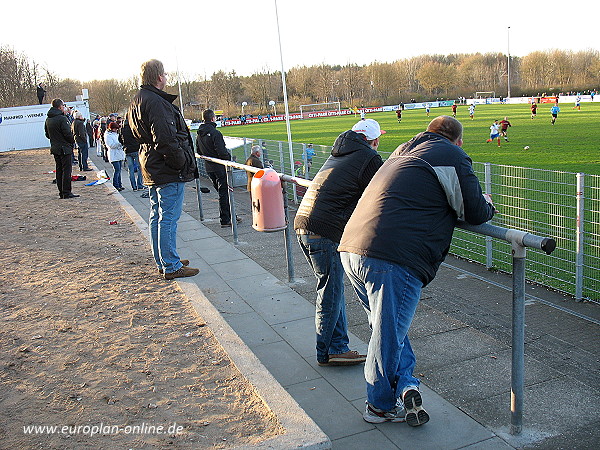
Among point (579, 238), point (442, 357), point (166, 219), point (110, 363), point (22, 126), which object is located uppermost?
point (22, 126)

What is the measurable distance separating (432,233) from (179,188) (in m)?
3.97

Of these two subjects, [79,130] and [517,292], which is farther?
[79,130]

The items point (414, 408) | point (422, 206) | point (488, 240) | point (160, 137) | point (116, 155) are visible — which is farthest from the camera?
point (116, 155)

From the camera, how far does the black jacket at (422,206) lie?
3295 mm

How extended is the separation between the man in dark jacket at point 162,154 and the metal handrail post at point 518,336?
13.5ft

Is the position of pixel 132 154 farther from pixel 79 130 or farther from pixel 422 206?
pixel 422 206

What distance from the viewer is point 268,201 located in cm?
641

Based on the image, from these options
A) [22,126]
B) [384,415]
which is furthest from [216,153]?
[22,126]

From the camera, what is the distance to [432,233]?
3354 mm

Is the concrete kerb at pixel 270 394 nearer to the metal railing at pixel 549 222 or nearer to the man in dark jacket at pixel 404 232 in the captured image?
the man in dark jacket at pixel 404 232

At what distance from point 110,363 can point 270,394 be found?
142 centimetres

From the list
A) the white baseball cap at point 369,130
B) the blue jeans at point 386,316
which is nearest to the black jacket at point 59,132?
the white baseball cap at point 369,130

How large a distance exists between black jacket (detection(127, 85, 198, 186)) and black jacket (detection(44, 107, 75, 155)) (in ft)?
24.8

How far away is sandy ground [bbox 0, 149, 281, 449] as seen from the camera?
11.6 ft
